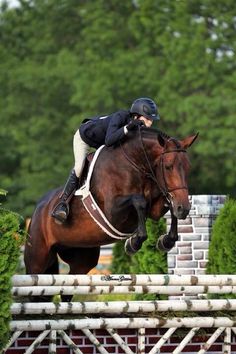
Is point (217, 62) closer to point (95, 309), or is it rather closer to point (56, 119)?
point (56, 119)

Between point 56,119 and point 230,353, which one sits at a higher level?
point 230,353

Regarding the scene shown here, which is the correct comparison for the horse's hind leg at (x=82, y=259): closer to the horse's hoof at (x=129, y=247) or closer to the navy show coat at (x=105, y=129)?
the navy show coat at (x=105, y=129)

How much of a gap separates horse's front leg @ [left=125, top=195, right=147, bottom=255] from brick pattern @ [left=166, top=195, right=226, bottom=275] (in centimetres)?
194

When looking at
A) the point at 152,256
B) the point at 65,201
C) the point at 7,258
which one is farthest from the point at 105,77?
the point at 7,258

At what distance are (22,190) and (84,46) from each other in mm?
5245

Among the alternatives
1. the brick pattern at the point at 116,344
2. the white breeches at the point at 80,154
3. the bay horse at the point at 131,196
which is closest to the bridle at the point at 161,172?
the bay horse at the point at 131,196

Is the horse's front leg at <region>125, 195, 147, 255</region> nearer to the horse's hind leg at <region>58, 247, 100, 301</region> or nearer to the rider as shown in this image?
the rider

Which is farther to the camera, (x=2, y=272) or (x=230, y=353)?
(x=230, y=353)

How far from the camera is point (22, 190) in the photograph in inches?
1473

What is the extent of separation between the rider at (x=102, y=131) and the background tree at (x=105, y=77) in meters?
23.5

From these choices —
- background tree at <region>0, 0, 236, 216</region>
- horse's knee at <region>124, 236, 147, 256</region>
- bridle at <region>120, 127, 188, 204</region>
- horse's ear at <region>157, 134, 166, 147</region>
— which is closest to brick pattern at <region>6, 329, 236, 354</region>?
horse's knee at <region>124, 236, 147, 256</region>

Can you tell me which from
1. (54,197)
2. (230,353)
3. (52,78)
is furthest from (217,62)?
(230,353)

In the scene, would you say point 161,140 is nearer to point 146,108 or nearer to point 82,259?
point 146,108

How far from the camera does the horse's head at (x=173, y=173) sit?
9.31 metres
